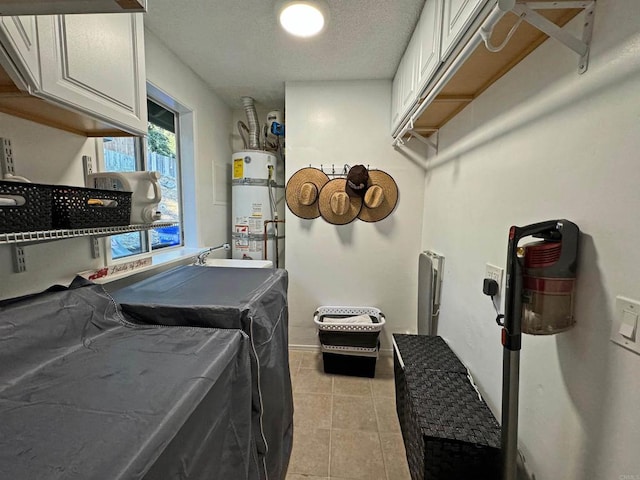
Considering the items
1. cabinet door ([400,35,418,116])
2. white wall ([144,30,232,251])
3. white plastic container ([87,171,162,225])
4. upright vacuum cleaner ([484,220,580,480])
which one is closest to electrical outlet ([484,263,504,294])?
upright vacuum cleaner ([484,220,580,480])

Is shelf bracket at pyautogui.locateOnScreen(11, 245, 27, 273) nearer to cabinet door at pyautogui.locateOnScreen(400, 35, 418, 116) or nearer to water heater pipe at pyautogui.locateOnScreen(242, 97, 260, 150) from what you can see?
cabinet door at pyautogui.locateOnScreen(400, 35, 418, 116)

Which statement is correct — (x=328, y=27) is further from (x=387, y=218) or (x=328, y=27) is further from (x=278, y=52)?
(x=387, y=218)

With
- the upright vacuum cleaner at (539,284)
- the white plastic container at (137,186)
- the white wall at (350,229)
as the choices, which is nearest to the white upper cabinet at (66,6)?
the white plastic container at (137,186)

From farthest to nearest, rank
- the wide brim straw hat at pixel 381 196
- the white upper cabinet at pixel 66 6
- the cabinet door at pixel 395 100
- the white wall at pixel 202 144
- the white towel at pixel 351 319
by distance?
the wide brim straw hat at pixel 381 196 → the white towel at pixel 351 319 → the cabinet door at pixel 395 100 → the white wall at pixel 202 144 → the white upper cabinet at pixel 66 6

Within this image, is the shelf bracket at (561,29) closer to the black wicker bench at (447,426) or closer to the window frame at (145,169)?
the black wicker bench at (447,426)

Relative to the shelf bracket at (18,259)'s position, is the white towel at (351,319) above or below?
below

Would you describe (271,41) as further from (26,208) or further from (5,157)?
(26,208)

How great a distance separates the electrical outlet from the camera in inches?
47.6

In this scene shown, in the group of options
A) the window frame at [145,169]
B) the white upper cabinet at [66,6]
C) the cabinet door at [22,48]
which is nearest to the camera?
the white upper cabinet at [66,6]

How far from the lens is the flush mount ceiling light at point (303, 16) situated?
1.52 m

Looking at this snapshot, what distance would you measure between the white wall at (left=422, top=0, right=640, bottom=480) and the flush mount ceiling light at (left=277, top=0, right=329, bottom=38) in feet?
3.38

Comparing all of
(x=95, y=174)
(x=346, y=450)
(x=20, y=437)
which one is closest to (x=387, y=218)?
(x=346, y=450)

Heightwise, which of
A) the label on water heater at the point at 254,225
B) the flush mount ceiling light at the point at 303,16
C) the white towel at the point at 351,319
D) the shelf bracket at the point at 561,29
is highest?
the flush mount ceiling light at the point at 303,16

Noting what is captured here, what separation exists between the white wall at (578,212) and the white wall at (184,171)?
75.7 inches
